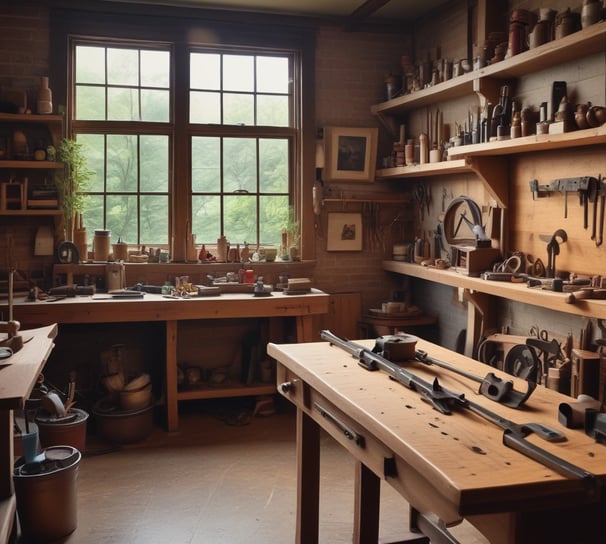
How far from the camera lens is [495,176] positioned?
4.38 m

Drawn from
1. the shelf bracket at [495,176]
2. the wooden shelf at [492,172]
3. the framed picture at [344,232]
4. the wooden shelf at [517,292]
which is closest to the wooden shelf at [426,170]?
the wooden shelf at [492,172]

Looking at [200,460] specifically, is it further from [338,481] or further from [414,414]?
[414,414]

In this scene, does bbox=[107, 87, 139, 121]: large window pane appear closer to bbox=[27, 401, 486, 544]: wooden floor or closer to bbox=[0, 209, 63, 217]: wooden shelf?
bbox=[0, 209, 63, 217]: wooden shelf

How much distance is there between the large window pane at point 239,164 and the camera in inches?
222

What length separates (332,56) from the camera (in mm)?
5711

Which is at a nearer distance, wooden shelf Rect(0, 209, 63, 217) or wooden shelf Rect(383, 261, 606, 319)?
wooden shelf Rect(383, 261, 606, 319)

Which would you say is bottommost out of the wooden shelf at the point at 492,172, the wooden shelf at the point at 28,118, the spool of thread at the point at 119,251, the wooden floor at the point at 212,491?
the wooden floor at the point at 212,491

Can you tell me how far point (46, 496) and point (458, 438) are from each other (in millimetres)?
2170

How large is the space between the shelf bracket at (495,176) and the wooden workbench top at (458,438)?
6.24ft

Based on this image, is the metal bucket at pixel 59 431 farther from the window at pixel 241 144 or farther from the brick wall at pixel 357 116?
the brick wall at pixel 357 116

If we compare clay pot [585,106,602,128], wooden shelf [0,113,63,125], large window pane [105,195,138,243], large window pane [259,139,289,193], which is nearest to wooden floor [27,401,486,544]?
large window pane [105,195,138,243]

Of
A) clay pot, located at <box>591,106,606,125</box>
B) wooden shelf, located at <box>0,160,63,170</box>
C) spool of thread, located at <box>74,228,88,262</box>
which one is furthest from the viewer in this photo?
spool of thread, located at <box>74,228,88,262</box>

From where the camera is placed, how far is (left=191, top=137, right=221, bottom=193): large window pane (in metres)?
5.55

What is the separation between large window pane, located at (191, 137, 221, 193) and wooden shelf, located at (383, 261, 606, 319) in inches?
71.1
